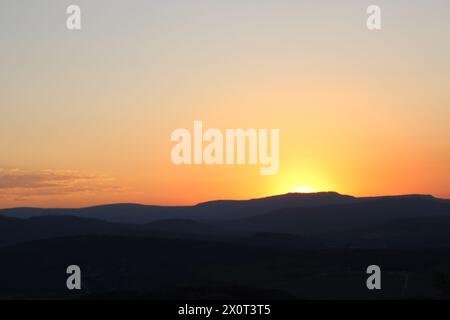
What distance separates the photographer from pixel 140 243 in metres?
141

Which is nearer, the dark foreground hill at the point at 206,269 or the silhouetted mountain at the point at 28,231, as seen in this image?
the dark foreground hill at the point at 206,269

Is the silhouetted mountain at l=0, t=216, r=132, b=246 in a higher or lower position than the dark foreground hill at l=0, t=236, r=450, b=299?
lower

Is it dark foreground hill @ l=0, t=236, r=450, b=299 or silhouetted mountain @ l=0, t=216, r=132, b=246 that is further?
silhouetted mountain @ l=0, t=216, r=132, b=246

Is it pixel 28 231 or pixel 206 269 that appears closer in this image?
pixel 206 269

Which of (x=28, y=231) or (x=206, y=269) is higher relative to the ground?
(x=206, y=269)

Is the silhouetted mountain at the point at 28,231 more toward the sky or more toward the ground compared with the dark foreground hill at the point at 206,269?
more toward the ground

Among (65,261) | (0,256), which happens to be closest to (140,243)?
(65,261)

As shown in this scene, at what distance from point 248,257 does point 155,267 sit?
1918 cm

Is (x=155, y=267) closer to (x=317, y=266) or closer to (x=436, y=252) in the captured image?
(x=317, y=266)
